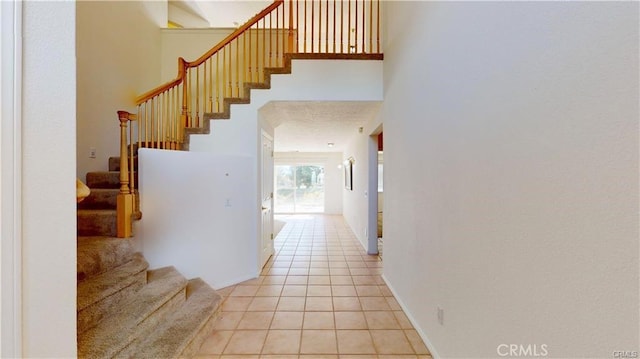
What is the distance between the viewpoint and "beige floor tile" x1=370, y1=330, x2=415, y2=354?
1.97 meters

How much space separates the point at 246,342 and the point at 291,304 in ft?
2.25

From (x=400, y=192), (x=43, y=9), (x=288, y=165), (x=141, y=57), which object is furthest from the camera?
(x=288, y=165)

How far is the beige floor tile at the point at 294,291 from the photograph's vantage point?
2.94m

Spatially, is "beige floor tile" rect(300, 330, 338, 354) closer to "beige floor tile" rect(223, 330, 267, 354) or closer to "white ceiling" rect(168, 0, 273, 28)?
"beige floor tile" rect(223, 330, 267, 354)

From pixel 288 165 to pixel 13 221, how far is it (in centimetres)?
936

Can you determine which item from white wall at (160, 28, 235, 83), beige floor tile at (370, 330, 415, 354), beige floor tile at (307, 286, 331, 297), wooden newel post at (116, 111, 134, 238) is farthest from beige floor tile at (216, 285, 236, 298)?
white wall at (160, 28, 235, 83)

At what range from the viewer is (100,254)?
2057 millimetres

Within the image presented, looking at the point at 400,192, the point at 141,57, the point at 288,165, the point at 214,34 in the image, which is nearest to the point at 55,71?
the point at 400,192

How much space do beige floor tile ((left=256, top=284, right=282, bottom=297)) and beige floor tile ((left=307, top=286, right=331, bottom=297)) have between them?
0.35 m

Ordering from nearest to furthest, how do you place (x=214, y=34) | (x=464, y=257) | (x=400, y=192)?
(x=464, y=257)
(x=400, y=192)
(x=214, y=34)

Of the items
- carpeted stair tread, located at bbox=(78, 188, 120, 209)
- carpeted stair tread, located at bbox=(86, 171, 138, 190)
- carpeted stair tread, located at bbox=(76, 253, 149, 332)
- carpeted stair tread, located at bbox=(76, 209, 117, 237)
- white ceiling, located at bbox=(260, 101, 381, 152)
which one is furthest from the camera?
white ceiling, located at bbox=(260, 101, 381, 152)

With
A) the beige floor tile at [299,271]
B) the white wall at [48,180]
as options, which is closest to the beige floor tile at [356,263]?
the beige floor tile at [299,271]

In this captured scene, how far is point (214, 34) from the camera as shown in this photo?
15.8 ft

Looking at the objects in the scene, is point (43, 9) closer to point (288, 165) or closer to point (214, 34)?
point (214, 34)
